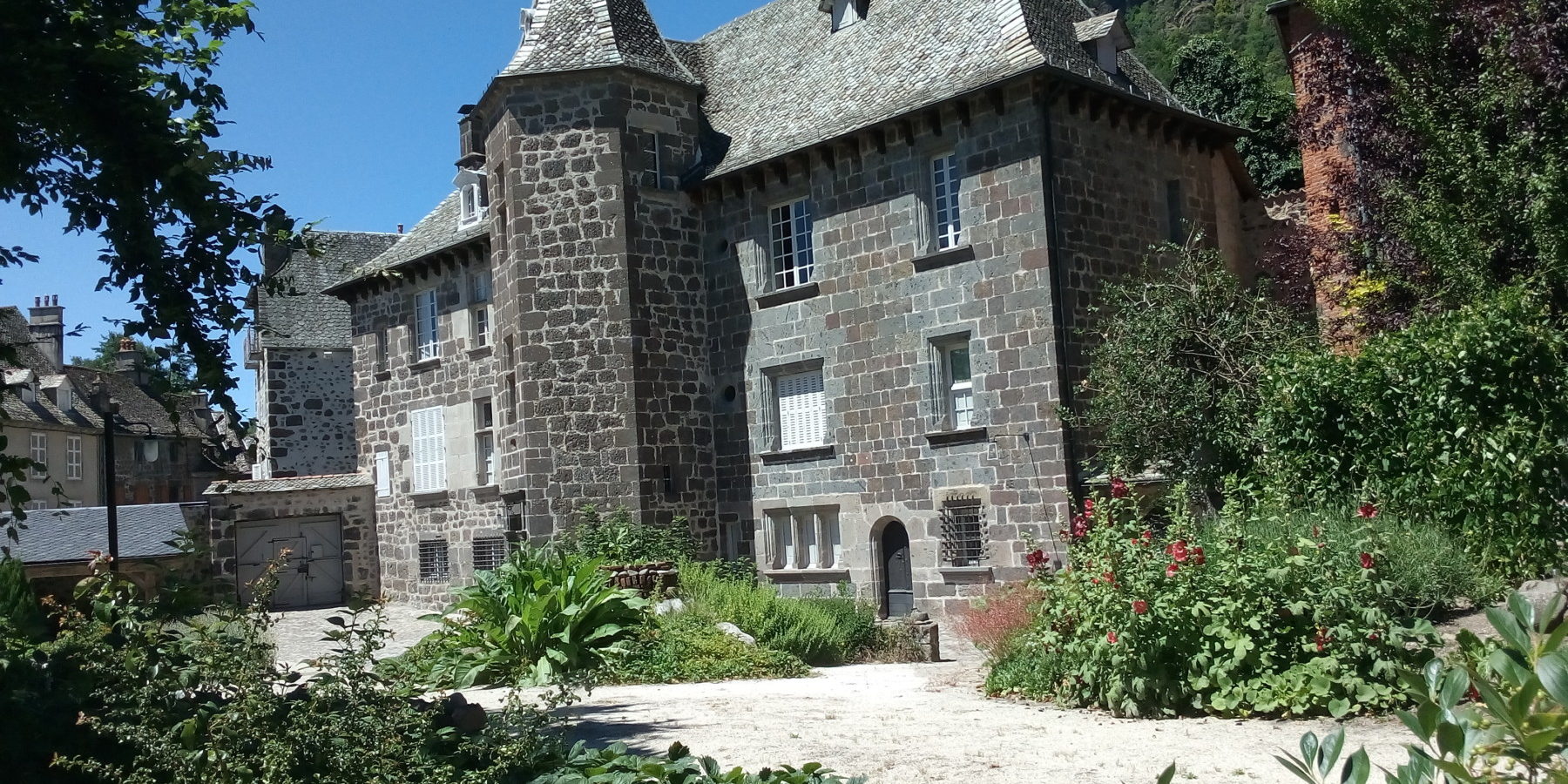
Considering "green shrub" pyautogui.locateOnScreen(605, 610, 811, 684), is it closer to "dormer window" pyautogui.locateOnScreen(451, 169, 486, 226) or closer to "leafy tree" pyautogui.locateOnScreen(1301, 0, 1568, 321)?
"leafy tree" pyautogui.locateOnScreen(1301, 0, 1568, 321)

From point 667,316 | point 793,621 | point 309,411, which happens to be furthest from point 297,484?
point 793,621

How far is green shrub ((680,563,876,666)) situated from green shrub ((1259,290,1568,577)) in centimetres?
473

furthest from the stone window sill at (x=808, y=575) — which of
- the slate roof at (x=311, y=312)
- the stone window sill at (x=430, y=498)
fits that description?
the slate roof at (x=311, y=312)

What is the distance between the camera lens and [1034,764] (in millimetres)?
6777

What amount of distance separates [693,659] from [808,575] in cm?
698

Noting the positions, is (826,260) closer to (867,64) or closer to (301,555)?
(867,64)

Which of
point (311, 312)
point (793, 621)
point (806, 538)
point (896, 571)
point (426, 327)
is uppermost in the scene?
point (311, 312)

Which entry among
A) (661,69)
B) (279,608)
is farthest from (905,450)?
(279,608)

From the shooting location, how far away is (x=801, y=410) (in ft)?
62.6

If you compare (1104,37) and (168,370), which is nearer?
(168,370)

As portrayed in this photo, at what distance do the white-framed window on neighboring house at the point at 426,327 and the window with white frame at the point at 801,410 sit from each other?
883 cm

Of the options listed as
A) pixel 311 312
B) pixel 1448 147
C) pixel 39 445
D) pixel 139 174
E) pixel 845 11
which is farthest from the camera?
pixel 39 445

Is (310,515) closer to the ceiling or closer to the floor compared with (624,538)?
closer to the ceiling

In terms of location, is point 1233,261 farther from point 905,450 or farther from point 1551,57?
point 1551,57
